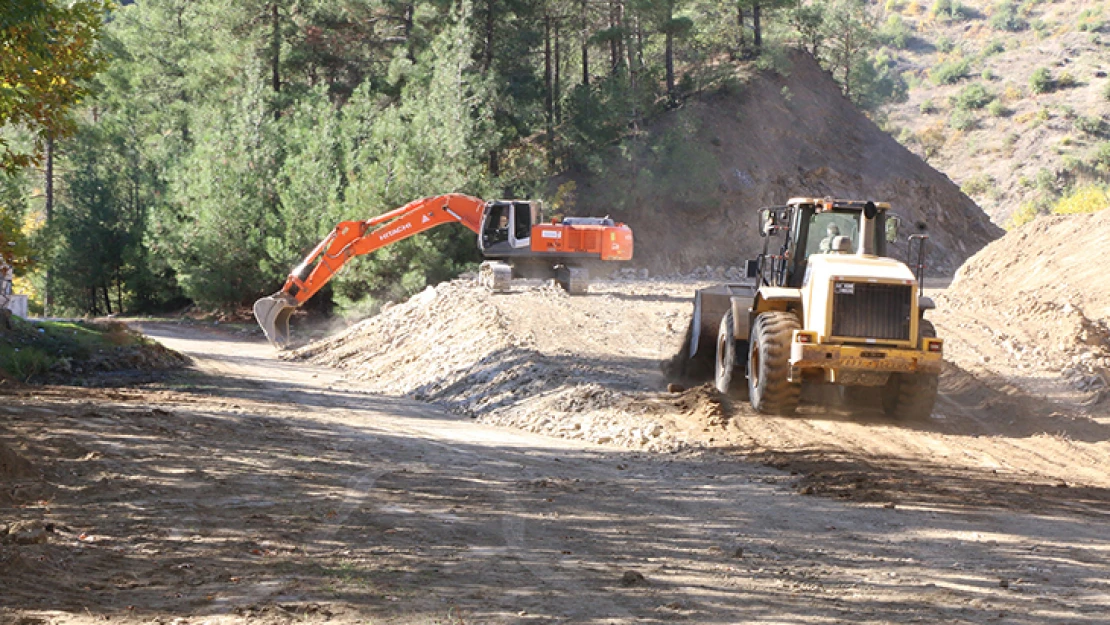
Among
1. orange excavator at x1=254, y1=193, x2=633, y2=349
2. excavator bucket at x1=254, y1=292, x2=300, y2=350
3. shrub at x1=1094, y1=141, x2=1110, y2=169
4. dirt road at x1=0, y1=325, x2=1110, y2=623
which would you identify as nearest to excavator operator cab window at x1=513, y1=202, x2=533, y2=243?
orange excavator at x1=254, y1=193, x2=633, y2=349

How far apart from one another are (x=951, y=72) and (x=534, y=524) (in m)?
103

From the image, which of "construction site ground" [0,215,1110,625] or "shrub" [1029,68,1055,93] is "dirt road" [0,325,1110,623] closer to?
"construction site ground" [0,215,1110,625]

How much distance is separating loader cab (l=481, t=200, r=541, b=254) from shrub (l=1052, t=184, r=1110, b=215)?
124ft

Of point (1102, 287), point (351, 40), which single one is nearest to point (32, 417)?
point (1102, 287)

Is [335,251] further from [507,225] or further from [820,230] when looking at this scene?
[820,230]

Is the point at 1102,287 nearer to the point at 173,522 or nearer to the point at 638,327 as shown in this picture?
the point at 638,327

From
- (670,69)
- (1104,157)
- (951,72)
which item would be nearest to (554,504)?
(670,69)

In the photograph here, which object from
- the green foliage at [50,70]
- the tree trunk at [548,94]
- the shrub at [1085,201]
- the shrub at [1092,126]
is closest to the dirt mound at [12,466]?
the green foliage at [50,70]

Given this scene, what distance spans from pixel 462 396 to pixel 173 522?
1027cm

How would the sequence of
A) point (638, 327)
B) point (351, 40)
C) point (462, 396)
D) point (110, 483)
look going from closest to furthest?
point (110, 483)
point (462, 396)
point (638, 327)
point (351, 40)

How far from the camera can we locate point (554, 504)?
9617 millimetres

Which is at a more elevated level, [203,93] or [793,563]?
[203,93]

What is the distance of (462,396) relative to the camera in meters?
18.3

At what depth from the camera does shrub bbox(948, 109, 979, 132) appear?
87812 mm
